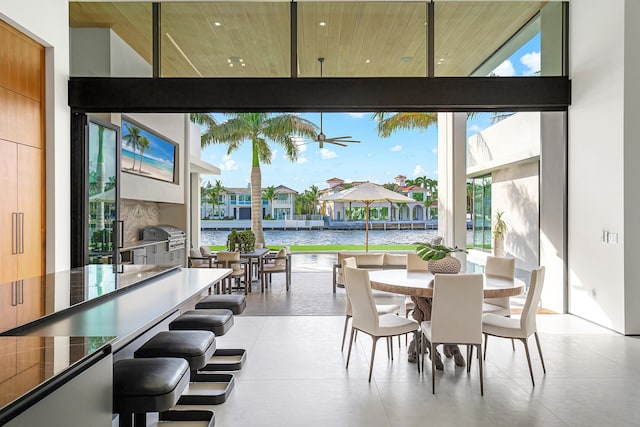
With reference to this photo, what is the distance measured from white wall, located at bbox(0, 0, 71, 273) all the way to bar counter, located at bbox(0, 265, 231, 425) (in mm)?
2544

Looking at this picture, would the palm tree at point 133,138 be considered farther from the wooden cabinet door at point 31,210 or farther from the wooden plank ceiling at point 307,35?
the wooden cabinet door at point 31,210

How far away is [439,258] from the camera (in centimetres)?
409

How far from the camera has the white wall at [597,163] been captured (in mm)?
4902

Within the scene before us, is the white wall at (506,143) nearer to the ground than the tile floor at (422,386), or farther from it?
farther from it

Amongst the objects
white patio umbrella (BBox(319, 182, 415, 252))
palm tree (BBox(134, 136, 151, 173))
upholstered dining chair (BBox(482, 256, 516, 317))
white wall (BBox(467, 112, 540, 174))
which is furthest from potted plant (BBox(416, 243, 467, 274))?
palm tree (BBox(134, 136, 151, 173))

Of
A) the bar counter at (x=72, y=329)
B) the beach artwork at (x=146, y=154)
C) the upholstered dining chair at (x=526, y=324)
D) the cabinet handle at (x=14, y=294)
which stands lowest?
the upholstered dining chair at (x=526, y=324)

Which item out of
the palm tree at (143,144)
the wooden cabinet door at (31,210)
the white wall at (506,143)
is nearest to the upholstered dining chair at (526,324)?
the wooden cabinet door at (31,210)

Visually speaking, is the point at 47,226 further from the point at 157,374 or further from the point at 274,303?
the point at 157,374

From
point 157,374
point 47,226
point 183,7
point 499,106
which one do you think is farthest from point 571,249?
point 47,226

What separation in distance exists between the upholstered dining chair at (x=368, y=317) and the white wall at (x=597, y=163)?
2863mm

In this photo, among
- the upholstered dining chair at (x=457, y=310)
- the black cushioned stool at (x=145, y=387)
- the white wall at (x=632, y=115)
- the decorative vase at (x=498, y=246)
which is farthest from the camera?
the decorative vase at (x=498, y=246)

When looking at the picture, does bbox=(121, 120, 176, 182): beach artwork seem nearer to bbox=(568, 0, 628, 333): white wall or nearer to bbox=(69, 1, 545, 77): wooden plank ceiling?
bbox=(69, 1, 545, 77): wooden plank ceiling

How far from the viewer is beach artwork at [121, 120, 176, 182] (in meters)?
7.51

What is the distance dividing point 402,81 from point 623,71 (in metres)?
2.43
